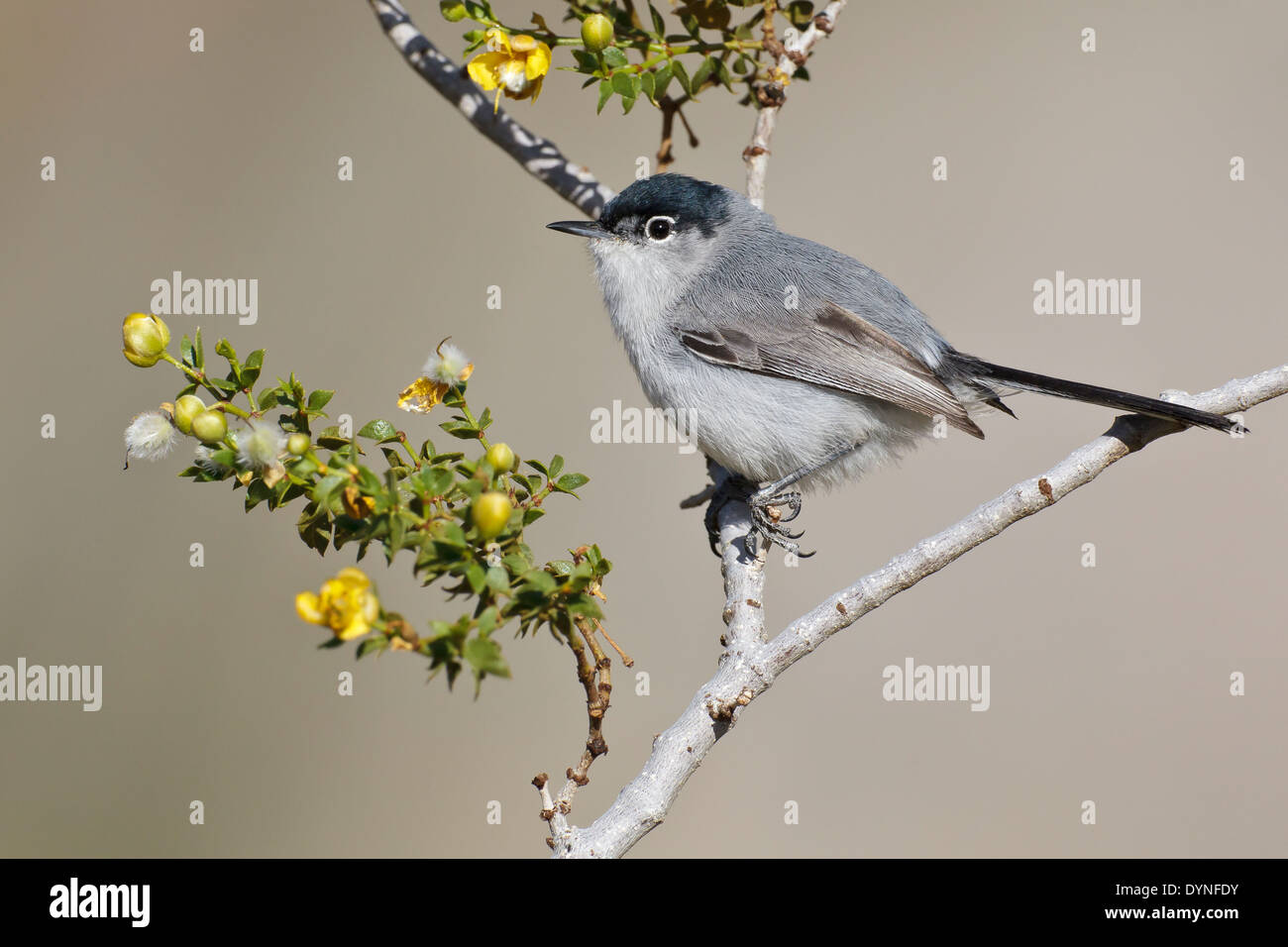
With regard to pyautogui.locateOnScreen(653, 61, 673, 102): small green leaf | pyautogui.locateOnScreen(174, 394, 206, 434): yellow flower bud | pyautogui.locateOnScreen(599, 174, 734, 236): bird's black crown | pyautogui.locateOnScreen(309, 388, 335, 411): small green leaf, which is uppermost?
Answer: pyautogui.locateOnScreen(653, 61, 673, 102): small green leaf

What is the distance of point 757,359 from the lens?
98.4 inches

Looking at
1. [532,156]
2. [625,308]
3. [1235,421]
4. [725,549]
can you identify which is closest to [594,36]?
[532,156]

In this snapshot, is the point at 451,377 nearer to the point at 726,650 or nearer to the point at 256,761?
the point at 726,650

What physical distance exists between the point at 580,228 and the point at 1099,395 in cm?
130

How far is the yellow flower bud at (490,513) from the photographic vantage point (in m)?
1.17

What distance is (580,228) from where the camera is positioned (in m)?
2.52

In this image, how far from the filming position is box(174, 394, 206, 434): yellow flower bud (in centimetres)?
129

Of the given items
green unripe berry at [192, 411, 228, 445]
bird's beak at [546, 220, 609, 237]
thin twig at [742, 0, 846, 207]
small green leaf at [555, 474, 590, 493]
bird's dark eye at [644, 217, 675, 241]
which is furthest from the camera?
bird's dark eye at [644, 217, 675, 241]

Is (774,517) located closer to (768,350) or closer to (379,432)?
(768,350)

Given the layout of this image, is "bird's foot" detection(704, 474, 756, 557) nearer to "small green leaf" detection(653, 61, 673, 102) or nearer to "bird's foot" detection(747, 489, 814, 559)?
"bird's foot" detection(747, 489, 814, 559)

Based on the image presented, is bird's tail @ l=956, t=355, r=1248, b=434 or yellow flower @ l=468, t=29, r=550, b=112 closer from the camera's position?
bird's tail @ l=956, t=355, r=1248, b=434

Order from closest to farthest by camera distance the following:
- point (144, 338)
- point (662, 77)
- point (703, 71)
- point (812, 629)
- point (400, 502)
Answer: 1. point (400, 502)
2. point (144, 338)
3. point (812, 629)
4. point (662, 77)
5. point (703, 71)

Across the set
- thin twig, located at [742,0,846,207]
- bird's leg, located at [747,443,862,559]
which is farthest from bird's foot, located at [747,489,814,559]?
thin twig, located at [742,0,846,207]

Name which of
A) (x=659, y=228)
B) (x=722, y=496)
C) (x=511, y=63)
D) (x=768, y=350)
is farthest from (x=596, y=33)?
(x=722, y=496)
